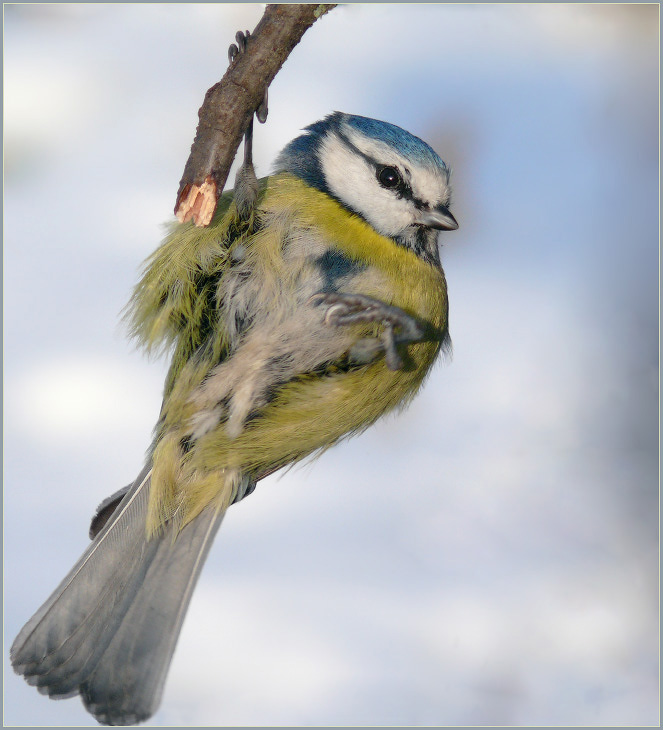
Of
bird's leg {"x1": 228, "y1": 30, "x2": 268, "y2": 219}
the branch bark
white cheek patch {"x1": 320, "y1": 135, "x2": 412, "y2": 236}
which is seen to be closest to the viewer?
the branch bark

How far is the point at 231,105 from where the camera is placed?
30.5 inches

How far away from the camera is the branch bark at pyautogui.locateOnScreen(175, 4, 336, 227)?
0.77m

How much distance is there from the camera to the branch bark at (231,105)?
30.2 inches

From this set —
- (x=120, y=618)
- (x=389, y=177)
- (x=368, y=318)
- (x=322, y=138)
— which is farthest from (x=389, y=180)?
(x=120, y=618)

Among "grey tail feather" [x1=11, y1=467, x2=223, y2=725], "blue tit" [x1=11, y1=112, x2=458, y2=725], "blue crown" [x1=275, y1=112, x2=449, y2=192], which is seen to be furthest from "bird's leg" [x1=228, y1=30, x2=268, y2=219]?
"grey tail feather" [x1=11, y1=467, x2=223, y2=725]

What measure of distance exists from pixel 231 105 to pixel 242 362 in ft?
1.01

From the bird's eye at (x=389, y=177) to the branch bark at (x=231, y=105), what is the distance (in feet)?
0.96

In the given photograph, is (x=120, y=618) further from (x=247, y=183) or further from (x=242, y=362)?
(x=247, y=183)

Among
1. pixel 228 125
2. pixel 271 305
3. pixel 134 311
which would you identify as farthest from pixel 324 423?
pixel 228 125

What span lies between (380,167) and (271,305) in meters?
0.28

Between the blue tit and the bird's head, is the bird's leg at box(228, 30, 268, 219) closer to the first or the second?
the blue tit

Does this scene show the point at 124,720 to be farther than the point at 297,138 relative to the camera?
No

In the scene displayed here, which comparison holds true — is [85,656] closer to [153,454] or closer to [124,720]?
[124,720]

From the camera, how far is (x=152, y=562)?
103 centimetres
